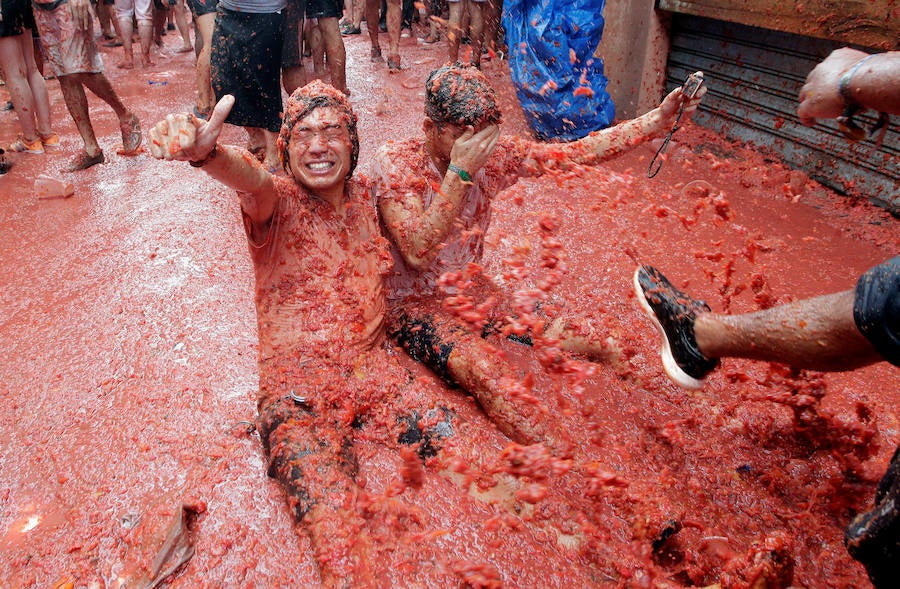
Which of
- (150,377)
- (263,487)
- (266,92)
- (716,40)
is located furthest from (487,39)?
(263,487)

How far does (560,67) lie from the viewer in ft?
18.2

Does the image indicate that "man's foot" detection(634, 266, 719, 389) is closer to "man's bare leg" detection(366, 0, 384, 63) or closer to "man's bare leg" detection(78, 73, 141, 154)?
"man's bare leg" detection(78, 73, 141, 154)

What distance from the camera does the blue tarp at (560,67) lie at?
539 centimetres

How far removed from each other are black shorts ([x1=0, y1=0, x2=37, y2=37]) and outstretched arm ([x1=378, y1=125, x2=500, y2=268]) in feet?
14.1

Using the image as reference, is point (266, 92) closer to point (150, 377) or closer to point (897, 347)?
point (150, 377)

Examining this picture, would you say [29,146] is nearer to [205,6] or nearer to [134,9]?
[205,6]

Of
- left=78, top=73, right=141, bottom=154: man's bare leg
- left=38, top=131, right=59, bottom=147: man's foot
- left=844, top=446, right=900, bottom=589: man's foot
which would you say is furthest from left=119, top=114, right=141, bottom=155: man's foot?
left=844, top=446, right=900, bottom=589: man's foot

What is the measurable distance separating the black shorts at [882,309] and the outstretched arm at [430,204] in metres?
1.46

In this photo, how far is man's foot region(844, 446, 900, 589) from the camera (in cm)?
136

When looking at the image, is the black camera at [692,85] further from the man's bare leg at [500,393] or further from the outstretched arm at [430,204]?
the man's bare leg at [500,393]

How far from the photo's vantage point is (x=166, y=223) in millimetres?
4445

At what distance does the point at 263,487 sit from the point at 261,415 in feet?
1.01

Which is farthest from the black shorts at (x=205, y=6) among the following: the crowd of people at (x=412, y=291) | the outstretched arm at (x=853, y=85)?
the outstretched arm at (x=853, y=85)

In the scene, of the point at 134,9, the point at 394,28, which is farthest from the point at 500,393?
the point at 134,9
